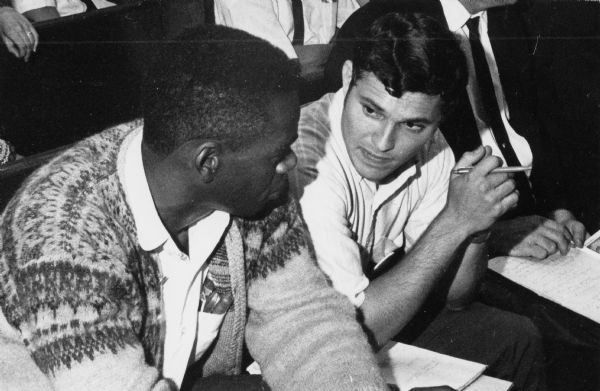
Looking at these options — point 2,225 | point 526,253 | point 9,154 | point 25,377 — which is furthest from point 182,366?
point 9,154

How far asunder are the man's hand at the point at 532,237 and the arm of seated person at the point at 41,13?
2131 millimetres

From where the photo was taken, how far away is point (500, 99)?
8.64 ft

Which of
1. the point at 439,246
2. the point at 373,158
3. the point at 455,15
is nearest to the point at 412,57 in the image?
the point at 373,158

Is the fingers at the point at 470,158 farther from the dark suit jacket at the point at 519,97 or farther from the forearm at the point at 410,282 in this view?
the dark suit jacket at the point at 519,97

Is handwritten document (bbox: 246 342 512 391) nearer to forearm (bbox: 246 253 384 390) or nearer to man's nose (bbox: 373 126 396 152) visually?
forearm (bbox: 246 253 384 390)

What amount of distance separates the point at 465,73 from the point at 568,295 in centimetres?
65

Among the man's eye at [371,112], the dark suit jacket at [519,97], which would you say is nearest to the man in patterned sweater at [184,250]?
the man's eye at [371,112]

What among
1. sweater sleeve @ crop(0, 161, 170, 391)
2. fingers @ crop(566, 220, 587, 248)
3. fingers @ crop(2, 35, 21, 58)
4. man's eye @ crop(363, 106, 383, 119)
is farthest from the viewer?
fingers @ crop(2, 35, 21, 58)

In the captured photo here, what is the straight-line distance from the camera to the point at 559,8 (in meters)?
2.80

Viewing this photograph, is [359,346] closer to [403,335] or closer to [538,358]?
[403,335]

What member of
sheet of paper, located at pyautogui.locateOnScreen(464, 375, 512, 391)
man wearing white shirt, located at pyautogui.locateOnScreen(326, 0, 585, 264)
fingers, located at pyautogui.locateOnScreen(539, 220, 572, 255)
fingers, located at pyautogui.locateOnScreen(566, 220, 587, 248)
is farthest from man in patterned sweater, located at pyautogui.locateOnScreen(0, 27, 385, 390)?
man wearing white shirt, located at pyautogui.locateOnScreen(326, 0, 585, 264)

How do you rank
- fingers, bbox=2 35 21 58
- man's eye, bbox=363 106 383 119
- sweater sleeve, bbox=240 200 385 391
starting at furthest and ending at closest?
1. fingers, bbox=2 35 21 58
2. man's eye, bbox=363 106 383 119
3. sweater sleeve, bbox=240 200 385 391

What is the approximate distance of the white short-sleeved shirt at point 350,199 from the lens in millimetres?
1647

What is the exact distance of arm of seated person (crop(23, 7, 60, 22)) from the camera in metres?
2.89
